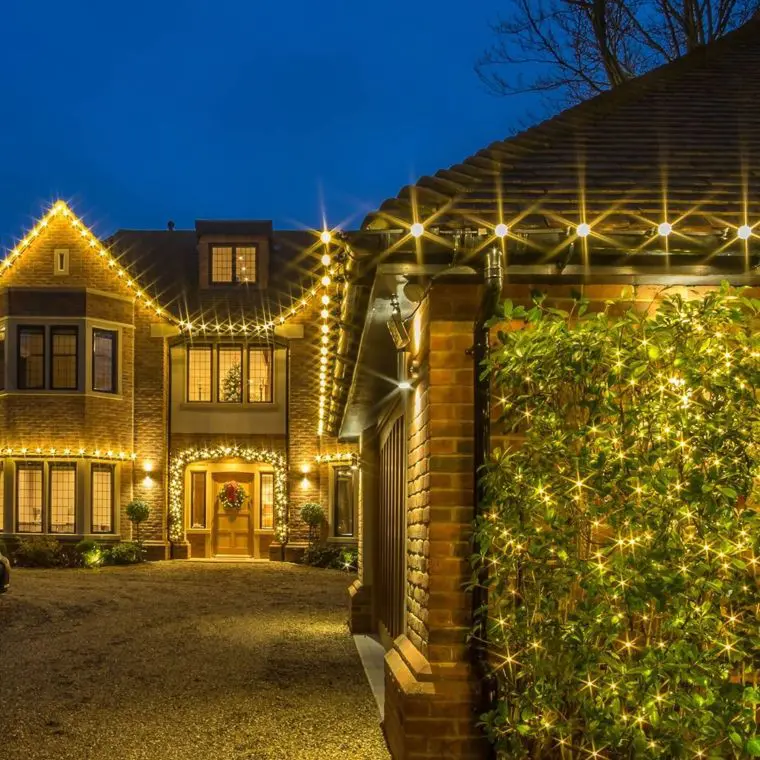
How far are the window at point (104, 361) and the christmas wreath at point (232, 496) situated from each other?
3.77 meters

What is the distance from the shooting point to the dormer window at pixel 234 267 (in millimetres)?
26031

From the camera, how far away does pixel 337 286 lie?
5.95 metres

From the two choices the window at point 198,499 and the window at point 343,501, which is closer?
the window at point 343,501

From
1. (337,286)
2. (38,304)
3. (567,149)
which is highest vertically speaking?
(38,304)

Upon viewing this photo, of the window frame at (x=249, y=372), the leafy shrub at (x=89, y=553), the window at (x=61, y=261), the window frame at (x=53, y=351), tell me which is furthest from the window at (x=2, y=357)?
the window frame at (x=249, y=372)

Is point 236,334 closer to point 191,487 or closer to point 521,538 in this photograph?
point 191,487

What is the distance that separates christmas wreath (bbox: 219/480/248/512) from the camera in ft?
81.0

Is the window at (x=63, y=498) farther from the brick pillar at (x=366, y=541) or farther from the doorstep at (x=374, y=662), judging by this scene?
the doorstep at (x=374, y=662)

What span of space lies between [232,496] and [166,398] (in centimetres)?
305

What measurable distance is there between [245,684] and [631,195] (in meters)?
5.44

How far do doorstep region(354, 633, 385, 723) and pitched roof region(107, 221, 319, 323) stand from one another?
1510 cm

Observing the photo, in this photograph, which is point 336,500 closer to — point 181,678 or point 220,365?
point 220,365

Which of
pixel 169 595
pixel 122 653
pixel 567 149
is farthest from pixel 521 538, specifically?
pixel 169 595

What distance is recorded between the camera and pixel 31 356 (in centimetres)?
2370
